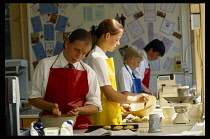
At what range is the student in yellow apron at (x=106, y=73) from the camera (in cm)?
273

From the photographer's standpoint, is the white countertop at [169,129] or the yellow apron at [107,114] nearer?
the white countertop at [169,129]

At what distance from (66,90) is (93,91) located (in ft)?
0.65

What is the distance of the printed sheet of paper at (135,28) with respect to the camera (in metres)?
6.25

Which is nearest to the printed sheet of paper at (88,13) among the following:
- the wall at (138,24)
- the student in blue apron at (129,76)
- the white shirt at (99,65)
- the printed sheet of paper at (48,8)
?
the wall at (138,24)

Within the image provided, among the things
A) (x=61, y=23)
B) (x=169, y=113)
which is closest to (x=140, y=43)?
(x=61, y=23)

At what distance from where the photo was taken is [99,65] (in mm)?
2748

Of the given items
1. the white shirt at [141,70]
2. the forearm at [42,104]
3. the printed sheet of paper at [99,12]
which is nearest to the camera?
the forearm at [42,104]

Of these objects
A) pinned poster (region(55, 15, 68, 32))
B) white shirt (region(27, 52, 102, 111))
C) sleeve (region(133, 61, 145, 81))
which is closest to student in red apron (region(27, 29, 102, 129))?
white shirt (region(27, 52, 102, 111))

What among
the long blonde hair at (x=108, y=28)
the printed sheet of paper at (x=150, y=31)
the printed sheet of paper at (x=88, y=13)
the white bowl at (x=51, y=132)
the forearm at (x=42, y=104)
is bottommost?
the white bowl at (x=51, y=132)

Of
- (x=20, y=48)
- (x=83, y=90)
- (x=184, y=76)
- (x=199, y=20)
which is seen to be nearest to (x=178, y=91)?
(x=199, y=20)

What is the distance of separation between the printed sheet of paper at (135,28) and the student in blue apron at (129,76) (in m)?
1.90

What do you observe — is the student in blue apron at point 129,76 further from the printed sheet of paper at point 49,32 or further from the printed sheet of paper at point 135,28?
the printed sheet of paper at point 49,32

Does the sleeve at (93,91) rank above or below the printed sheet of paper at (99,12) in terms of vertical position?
below

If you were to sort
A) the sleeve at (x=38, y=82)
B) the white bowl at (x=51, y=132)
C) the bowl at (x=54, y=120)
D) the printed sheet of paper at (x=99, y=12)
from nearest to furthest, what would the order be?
the white bowl at (x=51, y=132) → the bowl at (x=54, y=120) → the sleeve at (x=38, y=82) → the printed sheet of paper at (x=99, y=12)
